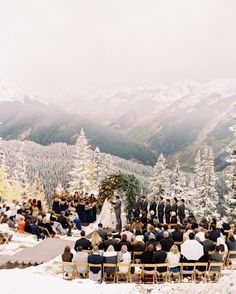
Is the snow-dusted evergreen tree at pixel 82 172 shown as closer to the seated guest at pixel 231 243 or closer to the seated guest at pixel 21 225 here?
the seated guest at pixel 21 225

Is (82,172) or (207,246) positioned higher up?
(82,172)

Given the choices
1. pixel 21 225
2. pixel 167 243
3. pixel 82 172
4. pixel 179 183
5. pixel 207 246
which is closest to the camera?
pixel 207 246

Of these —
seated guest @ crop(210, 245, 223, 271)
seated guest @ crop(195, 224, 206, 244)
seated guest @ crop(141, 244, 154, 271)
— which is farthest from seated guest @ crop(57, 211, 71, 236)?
seated guest @ crop(210, 245, 223, 271)

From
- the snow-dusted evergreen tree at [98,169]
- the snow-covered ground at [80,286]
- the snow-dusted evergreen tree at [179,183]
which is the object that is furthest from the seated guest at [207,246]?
the snow-dusted evergreen tree at [98,169]

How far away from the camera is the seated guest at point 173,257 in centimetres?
1288

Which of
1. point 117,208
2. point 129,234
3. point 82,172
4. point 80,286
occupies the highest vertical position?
point 82,172

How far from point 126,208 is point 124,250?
1293 cm

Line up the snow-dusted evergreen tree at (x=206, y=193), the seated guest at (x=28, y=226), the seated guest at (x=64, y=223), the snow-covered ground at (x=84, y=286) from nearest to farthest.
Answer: the snow-covered ground at (x=84, y=286), the seated guest at (x=28, y=226), the seated guest at (x=64, y=223), the snow-dusted evergreen tree at (x=206, y=193)

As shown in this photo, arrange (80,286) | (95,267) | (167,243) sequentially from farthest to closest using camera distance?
(167,243) → (95,267) → (80,286)

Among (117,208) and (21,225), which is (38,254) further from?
(117,208)

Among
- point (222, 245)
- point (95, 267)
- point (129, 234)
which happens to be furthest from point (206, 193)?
point (95, 267)

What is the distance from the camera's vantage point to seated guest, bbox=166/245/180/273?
12875 millimetres

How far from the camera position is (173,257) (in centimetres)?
1291

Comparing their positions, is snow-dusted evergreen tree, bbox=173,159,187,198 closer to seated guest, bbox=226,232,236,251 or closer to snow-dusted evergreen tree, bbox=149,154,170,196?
snow-dusted evergreen tree, bbox=149,154,170,196
